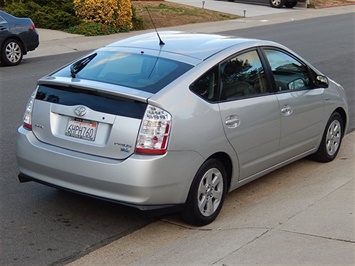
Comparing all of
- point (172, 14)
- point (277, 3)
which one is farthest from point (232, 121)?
point (277, 3)

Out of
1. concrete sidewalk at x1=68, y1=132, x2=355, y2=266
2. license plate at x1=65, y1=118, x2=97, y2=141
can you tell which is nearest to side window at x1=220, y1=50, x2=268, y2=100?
concrete sidewalk at x1=68, y1=132, x2=355, y2=266

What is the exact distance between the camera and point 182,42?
20.8ft

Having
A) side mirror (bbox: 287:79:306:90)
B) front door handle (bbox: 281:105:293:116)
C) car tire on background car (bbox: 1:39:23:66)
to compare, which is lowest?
car tire on background car (bbox: 1:39:23:66)

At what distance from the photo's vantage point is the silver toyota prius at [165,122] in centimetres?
515

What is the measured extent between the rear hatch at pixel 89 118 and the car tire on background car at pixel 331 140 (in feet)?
9.63

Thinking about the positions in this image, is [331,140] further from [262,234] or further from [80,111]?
[80,111]

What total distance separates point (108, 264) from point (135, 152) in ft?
2.98

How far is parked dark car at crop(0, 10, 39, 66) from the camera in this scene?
15.3 meters

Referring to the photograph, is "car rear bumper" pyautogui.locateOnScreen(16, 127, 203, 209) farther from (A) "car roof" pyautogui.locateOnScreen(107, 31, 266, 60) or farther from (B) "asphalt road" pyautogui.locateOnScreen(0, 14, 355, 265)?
(A) "car roof" pyautogui.locateOnScreen(107, 31, 266, 60)

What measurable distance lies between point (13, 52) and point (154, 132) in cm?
1124

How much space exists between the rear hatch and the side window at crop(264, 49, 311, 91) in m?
1.88

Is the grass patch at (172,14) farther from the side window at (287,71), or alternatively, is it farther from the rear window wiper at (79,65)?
the rear window wiper at (79,65)

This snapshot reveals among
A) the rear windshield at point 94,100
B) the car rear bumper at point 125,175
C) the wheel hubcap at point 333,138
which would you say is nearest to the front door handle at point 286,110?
the wheel hubcap at point 333,138

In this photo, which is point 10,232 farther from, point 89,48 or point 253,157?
point 89,48
